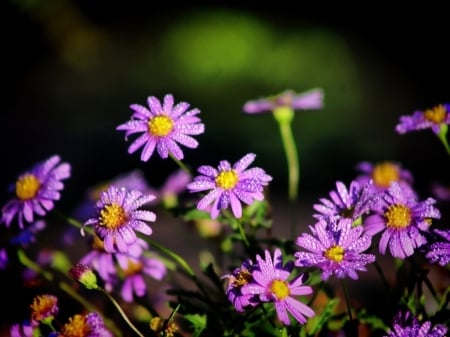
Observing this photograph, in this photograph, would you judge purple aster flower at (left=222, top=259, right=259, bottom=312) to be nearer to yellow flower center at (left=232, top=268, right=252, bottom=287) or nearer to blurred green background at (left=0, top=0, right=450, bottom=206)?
yellow flower center at (left=232, top=268, right=252, bottom=287)

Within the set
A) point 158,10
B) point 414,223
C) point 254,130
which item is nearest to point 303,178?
point 254,130

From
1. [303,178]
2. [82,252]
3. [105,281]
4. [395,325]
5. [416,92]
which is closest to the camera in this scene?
[395,325]

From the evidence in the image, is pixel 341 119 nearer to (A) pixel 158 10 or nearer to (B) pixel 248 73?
(B) pixel 248 73

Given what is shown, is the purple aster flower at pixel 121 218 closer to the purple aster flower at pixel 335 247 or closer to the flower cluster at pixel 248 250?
the flower cluster at pixel 248 250

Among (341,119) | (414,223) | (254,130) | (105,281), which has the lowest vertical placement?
(105,281)

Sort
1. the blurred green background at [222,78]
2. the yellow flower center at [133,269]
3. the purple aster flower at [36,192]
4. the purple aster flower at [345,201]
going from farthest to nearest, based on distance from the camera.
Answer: the blurred green background at [222,78] → the yellow flower center at [133,269] → the purple aster flower at [36,192] → the purple aster flower at [345,201]

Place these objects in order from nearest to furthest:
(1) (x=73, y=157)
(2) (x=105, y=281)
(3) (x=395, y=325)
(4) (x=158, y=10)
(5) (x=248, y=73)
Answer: (3) (x=395, y=325)
(2) (x=105, y=281)
(1) (x=73, y=157)
(5) (x=248, y=73)
(4) (x=158, y=10)

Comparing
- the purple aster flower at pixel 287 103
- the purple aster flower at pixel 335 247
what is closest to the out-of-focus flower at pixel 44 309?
the purple aster flower at pixel 335 247
